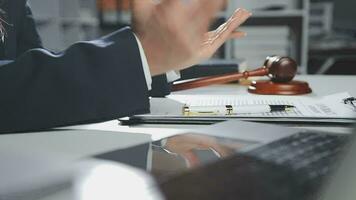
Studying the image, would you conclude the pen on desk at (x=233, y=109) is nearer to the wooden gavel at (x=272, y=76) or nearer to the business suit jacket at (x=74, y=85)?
the business suit jacket at (x=74, y=85)

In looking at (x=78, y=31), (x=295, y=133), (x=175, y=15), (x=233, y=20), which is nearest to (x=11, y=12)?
(x=233, y=20)

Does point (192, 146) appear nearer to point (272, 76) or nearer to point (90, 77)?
point (90, 77)

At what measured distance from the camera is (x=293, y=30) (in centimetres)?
262

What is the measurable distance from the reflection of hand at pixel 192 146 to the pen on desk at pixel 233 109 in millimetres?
160

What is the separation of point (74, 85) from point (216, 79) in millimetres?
452

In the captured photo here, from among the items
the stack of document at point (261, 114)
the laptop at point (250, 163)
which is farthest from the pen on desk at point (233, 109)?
the laptop at point (250, 163)

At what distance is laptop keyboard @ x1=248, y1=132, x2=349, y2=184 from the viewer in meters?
0.37

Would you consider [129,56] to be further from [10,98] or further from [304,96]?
[304,96]

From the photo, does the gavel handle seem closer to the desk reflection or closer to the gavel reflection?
the gavel reflection

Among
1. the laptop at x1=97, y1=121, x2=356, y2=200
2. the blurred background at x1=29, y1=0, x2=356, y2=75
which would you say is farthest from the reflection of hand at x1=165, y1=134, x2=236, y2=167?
the blurred background at x1=29, y1=0, x2=356, y2=75

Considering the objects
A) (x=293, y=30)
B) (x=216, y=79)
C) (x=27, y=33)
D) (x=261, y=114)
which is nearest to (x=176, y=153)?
(x=261, y=114)

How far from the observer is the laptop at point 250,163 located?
255mm

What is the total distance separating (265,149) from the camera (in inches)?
17.8

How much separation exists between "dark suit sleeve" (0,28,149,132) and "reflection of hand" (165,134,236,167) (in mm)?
98
